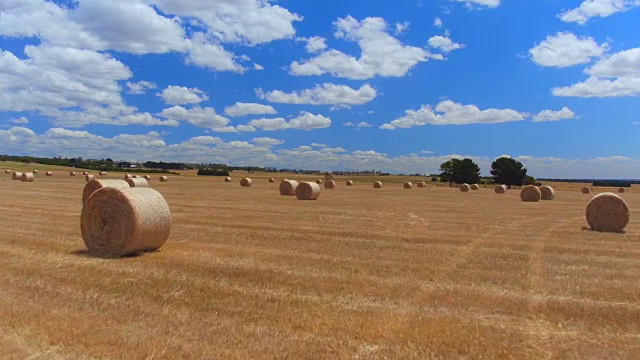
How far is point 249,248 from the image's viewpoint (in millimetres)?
12844

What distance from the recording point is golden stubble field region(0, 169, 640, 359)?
6133 mm

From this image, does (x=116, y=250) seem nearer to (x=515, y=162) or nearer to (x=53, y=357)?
(x=53, y=357)

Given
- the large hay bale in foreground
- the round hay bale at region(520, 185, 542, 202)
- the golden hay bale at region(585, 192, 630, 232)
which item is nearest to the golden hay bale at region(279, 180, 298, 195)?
the large hay bale in foreground

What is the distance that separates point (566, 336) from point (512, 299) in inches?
64.8

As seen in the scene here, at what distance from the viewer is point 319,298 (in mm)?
8164

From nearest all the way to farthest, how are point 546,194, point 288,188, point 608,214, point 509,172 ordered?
point 608,214, point 288,188, point 546,194, point 509,172

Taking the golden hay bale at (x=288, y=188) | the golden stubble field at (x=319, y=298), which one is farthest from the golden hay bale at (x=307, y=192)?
the golden stubble field at (x=319, y=298)

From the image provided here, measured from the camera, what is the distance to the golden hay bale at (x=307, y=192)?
34.0m

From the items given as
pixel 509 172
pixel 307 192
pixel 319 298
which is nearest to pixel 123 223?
pixel 319 298

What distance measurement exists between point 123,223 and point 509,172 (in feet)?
314

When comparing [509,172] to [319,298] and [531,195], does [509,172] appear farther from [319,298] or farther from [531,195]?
[319,298]

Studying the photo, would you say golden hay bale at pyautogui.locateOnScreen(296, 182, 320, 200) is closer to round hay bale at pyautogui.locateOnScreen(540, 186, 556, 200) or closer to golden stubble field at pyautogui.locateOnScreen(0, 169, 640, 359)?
golden stubble field at pyautogui.locateOnScreen(0, 169, 640, 359)

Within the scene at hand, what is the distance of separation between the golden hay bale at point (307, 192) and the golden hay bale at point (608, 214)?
682 inches

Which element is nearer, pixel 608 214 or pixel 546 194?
pixel 608 214
